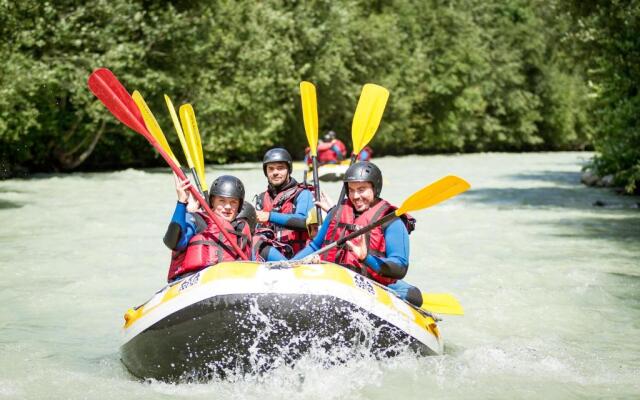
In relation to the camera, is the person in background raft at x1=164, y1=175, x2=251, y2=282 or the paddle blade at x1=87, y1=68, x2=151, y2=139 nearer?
the person in background raft at x1=164, y1=175, x2=251, y2=282

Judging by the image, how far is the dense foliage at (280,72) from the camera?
55.9 ft

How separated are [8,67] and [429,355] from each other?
33.4ft

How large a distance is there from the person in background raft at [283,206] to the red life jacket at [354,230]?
100 cm

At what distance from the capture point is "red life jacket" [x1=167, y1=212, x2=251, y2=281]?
4.73 m

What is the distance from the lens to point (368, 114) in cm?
667

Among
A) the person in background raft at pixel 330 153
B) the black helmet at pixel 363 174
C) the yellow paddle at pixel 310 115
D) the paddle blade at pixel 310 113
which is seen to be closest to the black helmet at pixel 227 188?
the black helmet at pixel 363 174

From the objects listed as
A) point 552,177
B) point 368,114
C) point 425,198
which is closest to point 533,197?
point 552,177

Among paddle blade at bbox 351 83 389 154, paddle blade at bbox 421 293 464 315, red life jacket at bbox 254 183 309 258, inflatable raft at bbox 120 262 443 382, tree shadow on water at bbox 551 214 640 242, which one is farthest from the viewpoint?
tree shadow on water at bbox 551 214 640 242

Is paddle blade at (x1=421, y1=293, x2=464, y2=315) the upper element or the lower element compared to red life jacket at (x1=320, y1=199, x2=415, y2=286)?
lower

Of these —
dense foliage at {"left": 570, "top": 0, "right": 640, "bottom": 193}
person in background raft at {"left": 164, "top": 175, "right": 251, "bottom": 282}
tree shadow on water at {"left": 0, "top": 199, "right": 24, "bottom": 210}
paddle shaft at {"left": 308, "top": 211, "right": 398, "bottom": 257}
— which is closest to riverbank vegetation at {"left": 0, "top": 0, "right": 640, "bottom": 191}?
dense foliage at {"left": 570, "top": 0, "right": 640, "bottom": 193}

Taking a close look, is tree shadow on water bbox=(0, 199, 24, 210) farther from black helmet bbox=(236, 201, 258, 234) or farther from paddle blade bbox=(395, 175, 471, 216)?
paddle blade bbox=(395, 175, 471, 216)

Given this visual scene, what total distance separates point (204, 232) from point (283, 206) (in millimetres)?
1787

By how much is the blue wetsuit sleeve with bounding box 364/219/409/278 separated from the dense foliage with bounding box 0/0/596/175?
30.1 ft

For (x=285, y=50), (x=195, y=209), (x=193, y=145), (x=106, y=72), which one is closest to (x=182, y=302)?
(x=195, y=209)
